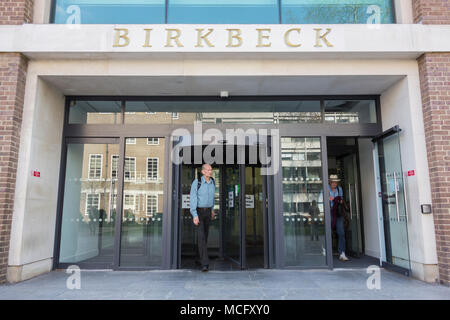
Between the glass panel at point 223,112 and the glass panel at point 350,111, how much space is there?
0.23 m

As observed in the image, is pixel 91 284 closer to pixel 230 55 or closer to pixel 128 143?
pixel 128 143

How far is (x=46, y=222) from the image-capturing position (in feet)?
17.3

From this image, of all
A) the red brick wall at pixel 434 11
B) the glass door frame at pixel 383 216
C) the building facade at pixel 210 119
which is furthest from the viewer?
the glass door frame at pixel 383 216

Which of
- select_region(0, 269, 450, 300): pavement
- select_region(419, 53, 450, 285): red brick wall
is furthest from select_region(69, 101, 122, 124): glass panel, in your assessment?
select_region(419, 53, 450, 285): red brick wall

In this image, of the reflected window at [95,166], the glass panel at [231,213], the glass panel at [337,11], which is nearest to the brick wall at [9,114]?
the reflected window at [95,166]

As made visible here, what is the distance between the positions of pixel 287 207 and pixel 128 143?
125 inches

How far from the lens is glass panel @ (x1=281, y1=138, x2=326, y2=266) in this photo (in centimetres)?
546

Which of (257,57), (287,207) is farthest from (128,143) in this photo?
(287,207)

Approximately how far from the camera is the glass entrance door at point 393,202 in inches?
201

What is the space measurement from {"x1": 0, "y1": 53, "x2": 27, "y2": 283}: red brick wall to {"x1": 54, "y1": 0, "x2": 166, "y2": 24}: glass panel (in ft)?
3.88

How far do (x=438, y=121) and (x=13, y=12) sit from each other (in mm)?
6897

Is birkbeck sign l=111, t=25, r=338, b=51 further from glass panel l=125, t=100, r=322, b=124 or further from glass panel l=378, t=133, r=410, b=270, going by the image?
glass panel l=378, t=133, r=410, b=270

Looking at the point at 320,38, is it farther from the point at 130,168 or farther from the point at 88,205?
the point at 88,205

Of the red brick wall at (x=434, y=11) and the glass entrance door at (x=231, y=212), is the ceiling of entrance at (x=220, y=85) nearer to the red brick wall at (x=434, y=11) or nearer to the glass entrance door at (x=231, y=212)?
the red brick wall at (x=434, y=11)
